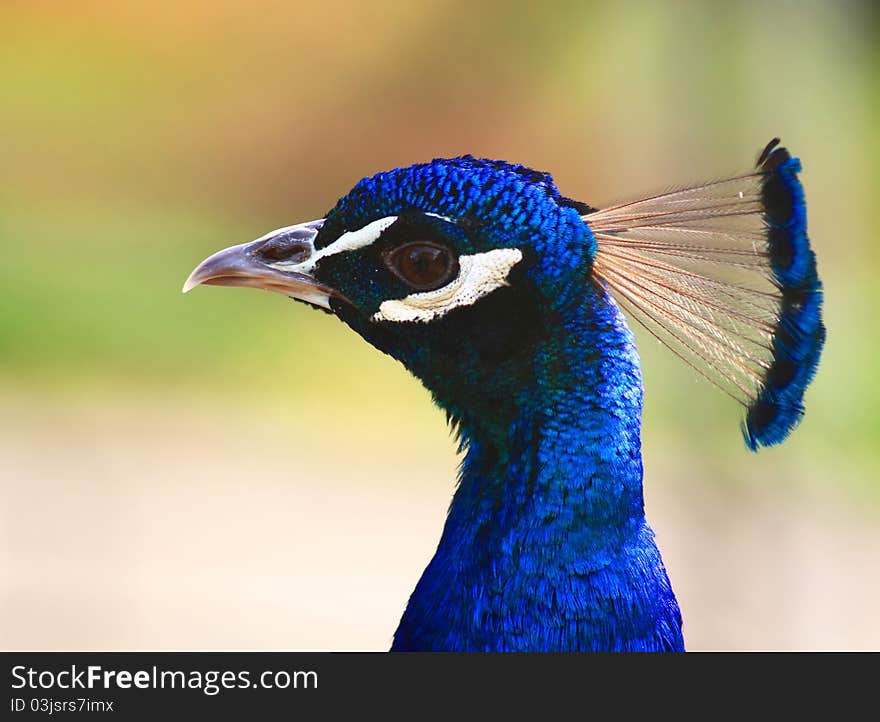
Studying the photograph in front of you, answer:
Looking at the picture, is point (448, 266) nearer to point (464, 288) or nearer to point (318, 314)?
point (464, 288)

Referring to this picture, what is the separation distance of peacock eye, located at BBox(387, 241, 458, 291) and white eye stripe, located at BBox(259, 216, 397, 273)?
22mm

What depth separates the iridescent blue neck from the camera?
829 millimetres

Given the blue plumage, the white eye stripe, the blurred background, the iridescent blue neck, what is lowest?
the iridescent blue neck

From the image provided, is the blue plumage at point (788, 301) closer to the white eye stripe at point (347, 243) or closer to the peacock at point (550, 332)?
the peacock at point (550, 332)

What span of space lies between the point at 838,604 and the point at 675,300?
5.08 feet

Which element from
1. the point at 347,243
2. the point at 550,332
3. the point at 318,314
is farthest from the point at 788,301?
the point at 318,314

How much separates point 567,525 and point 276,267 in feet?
1.02

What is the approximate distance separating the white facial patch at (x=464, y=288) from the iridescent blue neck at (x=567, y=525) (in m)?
0.06

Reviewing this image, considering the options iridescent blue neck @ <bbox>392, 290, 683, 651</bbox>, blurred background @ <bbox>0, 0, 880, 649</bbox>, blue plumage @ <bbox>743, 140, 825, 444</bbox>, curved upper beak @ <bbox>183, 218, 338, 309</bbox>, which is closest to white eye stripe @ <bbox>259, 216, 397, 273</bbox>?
curved upper beak @ <bbox>183, 218, 338, 309</bbox>

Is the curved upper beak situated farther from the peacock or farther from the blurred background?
the blurred background

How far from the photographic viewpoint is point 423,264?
87 centimetres

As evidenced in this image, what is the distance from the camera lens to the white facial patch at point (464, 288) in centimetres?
85

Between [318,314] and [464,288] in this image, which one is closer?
[464,288]

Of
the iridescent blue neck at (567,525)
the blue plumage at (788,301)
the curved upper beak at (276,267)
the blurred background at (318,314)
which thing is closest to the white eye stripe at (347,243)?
the curved upper beak at (276,267)
